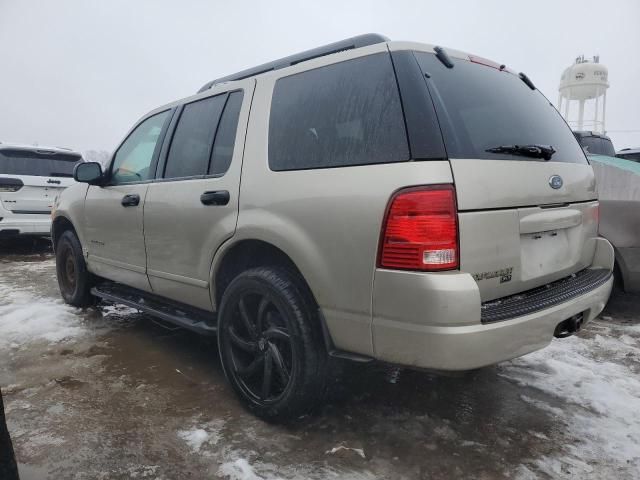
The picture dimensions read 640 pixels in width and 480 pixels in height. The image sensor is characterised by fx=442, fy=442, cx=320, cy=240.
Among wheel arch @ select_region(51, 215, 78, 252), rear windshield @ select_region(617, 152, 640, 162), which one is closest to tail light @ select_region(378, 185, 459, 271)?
wheel arch @ select_region(51, 215, 78, 252)

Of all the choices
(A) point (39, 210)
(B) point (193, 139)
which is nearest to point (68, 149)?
(A) point (39, 210)

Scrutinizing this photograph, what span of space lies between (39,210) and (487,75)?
7484 mm

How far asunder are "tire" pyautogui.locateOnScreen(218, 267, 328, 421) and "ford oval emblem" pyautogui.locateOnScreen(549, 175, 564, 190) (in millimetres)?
1292

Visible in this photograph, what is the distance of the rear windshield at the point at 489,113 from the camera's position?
1.89 meters

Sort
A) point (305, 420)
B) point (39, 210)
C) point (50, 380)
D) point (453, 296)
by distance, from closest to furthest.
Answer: point (453, 296)
point (305, 420)
point (50, 380)
point (39, 210)

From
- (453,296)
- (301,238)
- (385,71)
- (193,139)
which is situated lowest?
(453,296)

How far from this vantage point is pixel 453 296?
166 cm

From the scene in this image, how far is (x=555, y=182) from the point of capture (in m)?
2.15

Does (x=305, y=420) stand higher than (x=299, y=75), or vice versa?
(x=299, y=75)

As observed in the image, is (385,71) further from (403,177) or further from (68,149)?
(68,149)

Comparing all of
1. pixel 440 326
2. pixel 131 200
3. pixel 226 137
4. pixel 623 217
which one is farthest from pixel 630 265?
pixel 131 200

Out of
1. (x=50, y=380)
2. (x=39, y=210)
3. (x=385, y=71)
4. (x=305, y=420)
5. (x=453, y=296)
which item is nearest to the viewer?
(x=453, y=296)

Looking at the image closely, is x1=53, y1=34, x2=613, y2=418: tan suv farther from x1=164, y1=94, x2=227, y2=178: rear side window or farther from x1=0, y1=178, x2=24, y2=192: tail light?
x1=0, y1=178, x2=24, y2=192: tail light

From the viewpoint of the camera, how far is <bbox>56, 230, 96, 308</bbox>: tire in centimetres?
421
